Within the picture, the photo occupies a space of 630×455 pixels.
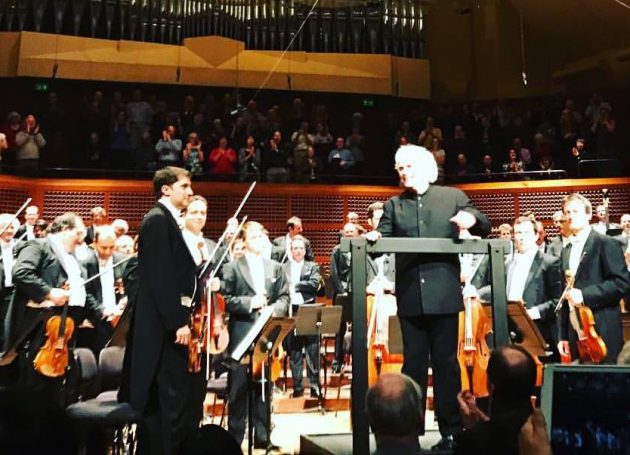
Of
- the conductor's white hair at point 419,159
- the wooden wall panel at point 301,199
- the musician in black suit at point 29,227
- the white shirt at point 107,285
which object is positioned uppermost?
the wooden wall panel at point 301,199

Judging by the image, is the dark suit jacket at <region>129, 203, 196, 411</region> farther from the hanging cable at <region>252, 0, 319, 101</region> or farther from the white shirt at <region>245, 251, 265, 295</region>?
the hanging cable at <region>252, 0, 319, 101</region>

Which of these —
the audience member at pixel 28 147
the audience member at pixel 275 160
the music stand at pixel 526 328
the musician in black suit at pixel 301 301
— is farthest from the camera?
the audience member at pixel 275 160

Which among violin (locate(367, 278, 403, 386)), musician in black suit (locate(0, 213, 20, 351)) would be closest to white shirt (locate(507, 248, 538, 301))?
violin (locate(367, 278, 403, 386))

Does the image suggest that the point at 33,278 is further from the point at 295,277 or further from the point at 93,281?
the point at 295,277

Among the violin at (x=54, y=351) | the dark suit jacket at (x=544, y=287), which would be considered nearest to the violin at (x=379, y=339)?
the dark suit jacket at (x=544, y=287)

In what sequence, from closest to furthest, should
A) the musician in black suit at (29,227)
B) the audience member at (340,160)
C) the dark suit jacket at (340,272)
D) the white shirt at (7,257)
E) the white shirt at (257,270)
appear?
1. the white shirt at (257,270)
2. the white shirt at (7,257)
3. the dark suit jacket at (340,272)
4. the musician in black suit at (29,227)
5. the audience member at (340,160)

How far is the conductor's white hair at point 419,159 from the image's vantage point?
361 cm

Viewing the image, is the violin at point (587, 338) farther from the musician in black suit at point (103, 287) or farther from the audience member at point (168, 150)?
the audience member at point (168, 150)

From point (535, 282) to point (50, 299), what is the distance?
3.39 meters

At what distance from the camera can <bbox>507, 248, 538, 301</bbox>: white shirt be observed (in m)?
5.10

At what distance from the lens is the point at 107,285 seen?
5465mm

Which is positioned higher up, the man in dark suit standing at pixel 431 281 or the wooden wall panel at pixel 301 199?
the wooden wall panel at pixel 301 199

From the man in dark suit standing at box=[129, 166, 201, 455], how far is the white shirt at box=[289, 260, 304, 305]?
3.22m

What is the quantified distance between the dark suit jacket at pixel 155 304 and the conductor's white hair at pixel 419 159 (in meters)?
1.21
